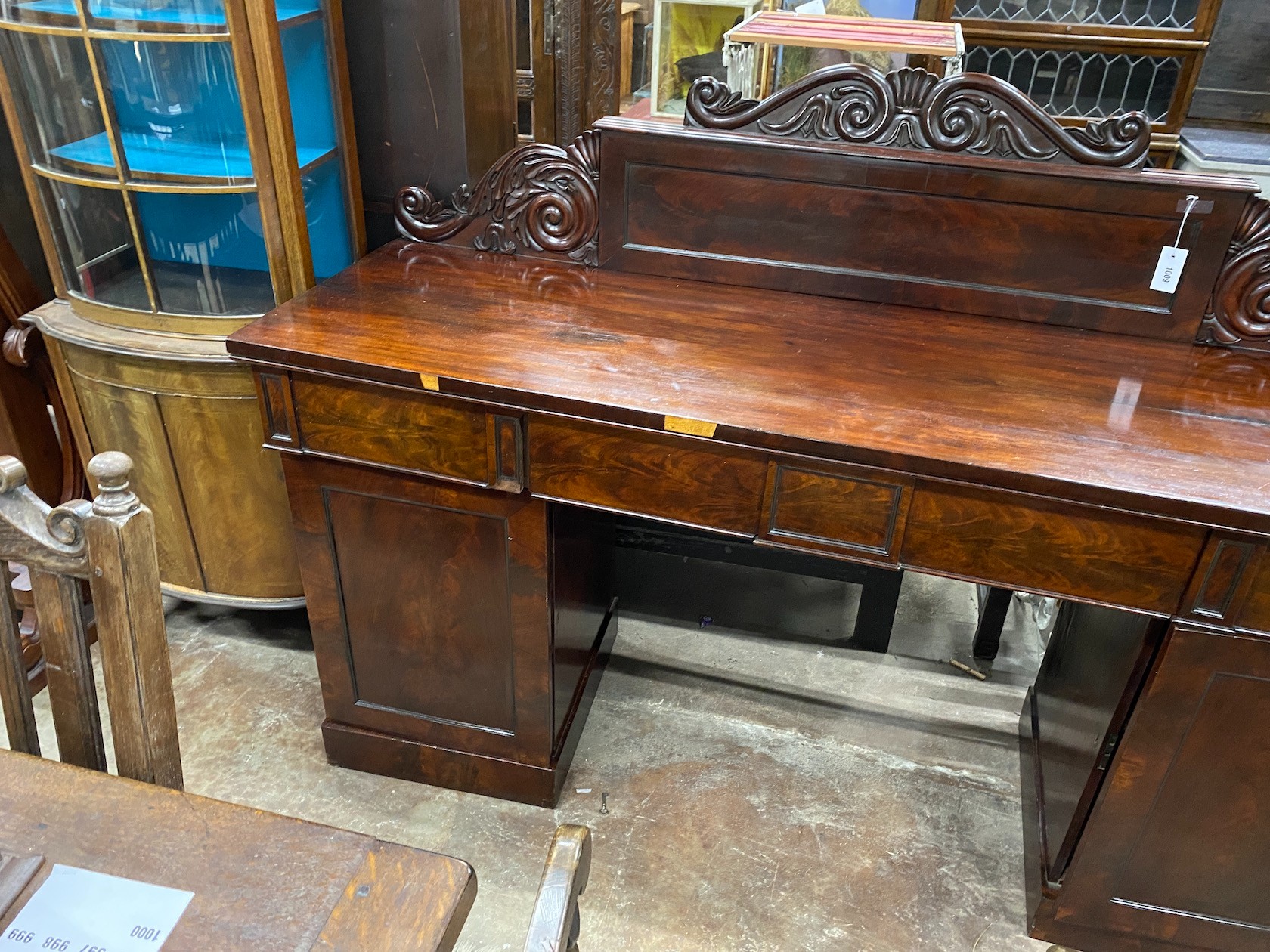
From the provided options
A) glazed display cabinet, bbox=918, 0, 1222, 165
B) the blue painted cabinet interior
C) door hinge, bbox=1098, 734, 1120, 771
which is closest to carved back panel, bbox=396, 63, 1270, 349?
the blue painted cabinet interior

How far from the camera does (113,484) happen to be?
2.81 ft

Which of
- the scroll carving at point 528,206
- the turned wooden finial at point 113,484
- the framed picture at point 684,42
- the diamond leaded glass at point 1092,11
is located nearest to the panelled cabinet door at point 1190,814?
the scroll carving at point 528,206

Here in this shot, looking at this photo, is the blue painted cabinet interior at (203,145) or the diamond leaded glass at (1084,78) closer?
the blue painted cabinet interior at (203,145)

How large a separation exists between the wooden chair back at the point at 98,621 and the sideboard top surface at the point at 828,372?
0.52m

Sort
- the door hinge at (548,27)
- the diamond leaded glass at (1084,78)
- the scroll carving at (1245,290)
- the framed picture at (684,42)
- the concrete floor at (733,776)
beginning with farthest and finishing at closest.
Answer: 1. the diamond leaded glass at (1084,78)
2. the door hinge at (548,27)
3. the framed picture at (684,42)
4. the concrete floor at (733,776)
5. the scroll carving at (1245,290)

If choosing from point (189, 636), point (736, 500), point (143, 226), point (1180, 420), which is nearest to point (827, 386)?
point (736, 500)

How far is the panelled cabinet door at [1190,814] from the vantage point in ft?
4.25

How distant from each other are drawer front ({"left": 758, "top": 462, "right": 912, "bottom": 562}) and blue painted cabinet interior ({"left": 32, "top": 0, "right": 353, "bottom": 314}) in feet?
3.58

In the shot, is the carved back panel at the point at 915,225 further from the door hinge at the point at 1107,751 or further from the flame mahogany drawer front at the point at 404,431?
the door hinge at the point at 1107,751

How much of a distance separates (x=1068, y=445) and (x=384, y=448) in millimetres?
992

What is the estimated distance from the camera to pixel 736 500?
133 cm

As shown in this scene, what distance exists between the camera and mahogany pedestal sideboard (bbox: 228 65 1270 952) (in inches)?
48.9

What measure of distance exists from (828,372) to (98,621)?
3.25 feet

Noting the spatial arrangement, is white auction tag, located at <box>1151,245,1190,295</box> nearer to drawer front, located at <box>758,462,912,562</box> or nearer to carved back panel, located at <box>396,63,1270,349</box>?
carved back panel, located at <box>396,63,1270,349</box>
